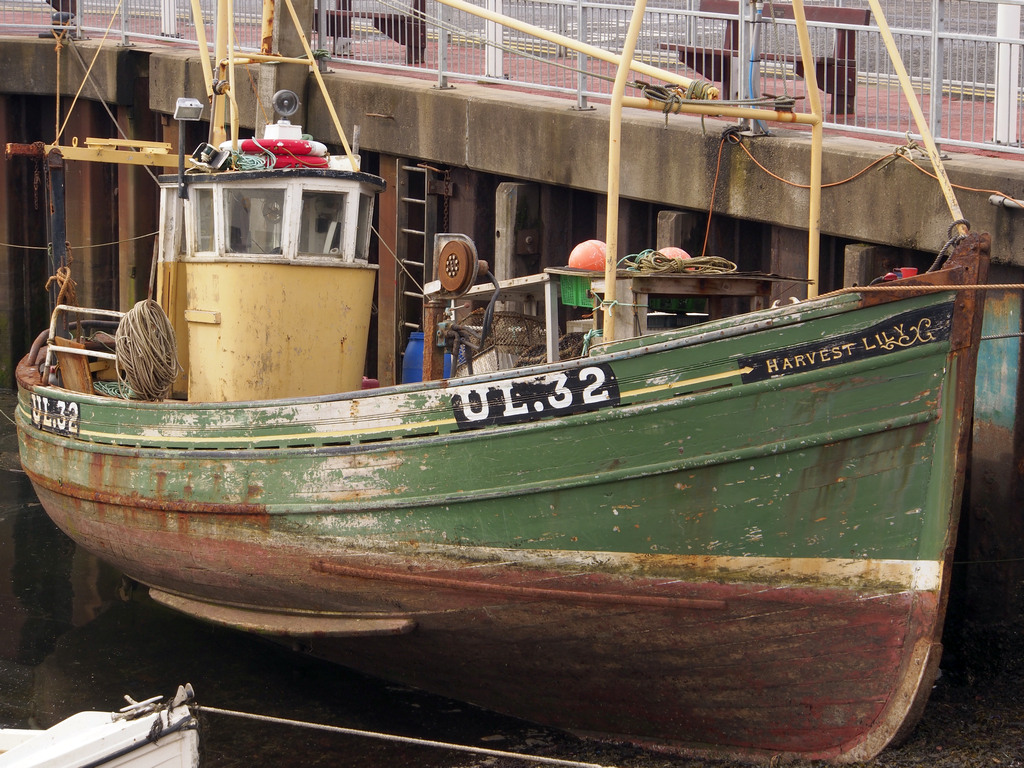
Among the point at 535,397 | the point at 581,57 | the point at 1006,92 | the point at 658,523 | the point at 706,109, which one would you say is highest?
the point at 581,57

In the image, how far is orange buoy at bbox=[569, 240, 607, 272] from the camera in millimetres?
7160

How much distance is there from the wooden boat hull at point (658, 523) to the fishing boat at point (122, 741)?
186 cm

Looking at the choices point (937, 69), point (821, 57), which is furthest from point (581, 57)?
point (937, 69)

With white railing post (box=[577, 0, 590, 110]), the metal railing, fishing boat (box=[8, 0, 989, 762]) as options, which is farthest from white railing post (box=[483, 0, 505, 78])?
fishing boat (box=[8, 0, 989, 762])

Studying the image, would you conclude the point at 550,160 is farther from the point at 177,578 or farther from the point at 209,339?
the point at 177,578

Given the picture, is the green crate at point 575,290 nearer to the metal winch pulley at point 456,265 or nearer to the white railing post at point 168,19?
the metal winch pulley at point 456,265

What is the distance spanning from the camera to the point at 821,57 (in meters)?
8.79

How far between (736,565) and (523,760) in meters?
1.63

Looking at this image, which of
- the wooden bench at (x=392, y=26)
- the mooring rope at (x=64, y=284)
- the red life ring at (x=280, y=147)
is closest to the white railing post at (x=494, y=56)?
the wooden bench at (x=392, y=26)

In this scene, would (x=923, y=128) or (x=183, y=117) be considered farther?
(x=183, y=117)

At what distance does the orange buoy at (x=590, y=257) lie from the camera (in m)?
7.16

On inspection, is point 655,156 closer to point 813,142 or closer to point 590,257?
point 590,257

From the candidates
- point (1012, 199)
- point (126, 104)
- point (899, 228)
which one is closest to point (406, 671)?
point (899, 228)

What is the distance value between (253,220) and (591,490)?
11.0ft
